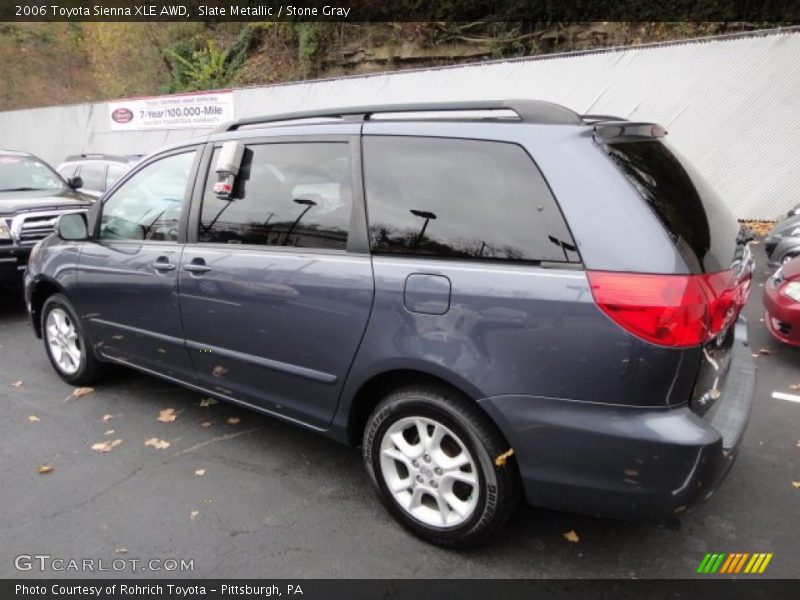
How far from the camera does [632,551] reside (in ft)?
8.21

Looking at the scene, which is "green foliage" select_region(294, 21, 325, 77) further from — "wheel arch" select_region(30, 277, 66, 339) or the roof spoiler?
the roof spoiler

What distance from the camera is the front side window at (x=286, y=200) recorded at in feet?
8.98

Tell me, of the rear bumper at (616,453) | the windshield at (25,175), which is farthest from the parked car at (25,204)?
the rear bumper at (616,453)

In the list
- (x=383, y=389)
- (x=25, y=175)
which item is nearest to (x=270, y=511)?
(x=383, y=389)

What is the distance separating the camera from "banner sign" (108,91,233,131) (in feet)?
53.7

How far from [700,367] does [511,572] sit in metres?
1.12

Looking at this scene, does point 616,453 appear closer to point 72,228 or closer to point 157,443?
point 157,443

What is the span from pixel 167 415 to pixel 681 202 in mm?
3309

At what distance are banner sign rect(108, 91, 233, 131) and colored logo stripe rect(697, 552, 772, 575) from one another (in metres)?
15.4

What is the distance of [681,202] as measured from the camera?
2262 mm

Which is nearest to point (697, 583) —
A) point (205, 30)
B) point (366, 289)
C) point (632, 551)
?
point (632, 551)

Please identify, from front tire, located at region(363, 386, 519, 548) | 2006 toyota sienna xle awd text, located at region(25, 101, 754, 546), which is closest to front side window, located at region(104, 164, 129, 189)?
2006 toyota sienna xle awd text, located at region(25, 101, 754, 546)

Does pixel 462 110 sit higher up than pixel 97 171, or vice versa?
pixel 462 110

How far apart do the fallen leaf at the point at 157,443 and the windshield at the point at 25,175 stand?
5.34 m
